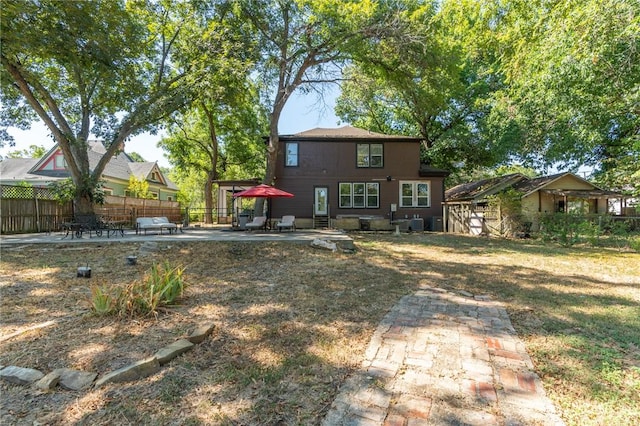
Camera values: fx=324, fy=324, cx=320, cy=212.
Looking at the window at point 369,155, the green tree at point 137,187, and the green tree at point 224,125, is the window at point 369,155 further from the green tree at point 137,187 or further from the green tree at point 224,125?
the green tree at point 137,187

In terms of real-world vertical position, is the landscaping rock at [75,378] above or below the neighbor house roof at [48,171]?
below

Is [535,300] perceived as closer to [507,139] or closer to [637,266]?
[637,266]

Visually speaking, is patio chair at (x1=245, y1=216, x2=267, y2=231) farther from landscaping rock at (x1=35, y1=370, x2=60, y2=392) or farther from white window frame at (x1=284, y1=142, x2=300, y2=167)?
landscaping rock at (x1=35, y1=370, x2=60, y2=392)

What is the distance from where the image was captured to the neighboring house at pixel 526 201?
15984 mm

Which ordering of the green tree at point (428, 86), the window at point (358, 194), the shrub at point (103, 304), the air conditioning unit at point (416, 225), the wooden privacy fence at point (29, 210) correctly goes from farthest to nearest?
the window at point (358, 194) < the air conditioning unit at point (416, 225) < the green tree at point (428, 86) < the wooden privacy fence at point (29, 210) < the shrub at point (103, 304)

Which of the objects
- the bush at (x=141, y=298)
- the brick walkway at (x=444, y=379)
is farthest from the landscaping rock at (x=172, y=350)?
the brick walkway at (x=444, y=379)

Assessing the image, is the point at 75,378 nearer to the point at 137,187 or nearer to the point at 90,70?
the point at 90,70

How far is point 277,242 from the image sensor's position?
30.6ft

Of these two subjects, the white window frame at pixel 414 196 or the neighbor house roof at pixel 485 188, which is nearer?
the neighbor house roof at pixel 485 188

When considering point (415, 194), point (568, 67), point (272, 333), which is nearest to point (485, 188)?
point (415, 194)

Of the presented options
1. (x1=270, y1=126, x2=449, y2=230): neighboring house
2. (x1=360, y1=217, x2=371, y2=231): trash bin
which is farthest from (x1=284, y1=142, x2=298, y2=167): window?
(x1=360, y1=217, x2=371, y2=231): trash bin

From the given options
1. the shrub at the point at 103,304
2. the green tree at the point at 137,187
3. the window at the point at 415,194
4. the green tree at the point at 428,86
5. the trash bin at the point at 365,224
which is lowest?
the shrub at the point at 103,304

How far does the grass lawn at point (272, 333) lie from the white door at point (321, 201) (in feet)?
34.9

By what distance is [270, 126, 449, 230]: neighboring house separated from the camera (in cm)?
1792
